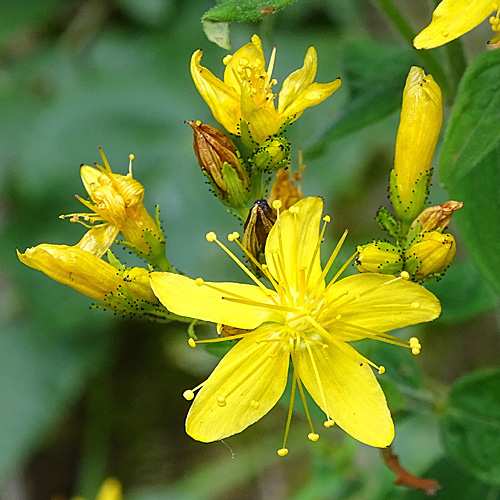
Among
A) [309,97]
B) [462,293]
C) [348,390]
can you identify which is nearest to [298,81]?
[309,97]

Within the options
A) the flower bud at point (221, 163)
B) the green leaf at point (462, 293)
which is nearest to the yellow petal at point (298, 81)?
the flower bud at point (221, 163)

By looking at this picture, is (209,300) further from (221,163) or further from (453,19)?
(453,19)

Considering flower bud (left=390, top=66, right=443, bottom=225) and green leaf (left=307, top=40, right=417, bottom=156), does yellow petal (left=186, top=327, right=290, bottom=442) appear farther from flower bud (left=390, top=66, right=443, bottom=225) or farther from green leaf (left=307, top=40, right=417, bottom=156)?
green leaf (left=307, top=40, right=417, bottom=156)

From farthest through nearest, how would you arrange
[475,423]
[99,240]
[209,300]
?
1. [475,423]
2. [99,240]
3. [209,300]

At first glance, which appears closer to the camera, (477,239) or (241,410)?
(241,410)

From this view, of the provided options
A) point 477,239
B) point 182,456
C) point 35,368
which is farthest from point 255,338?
point 182,456

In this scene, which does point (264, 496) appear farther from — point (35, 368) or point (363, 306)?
point (363, 306)
